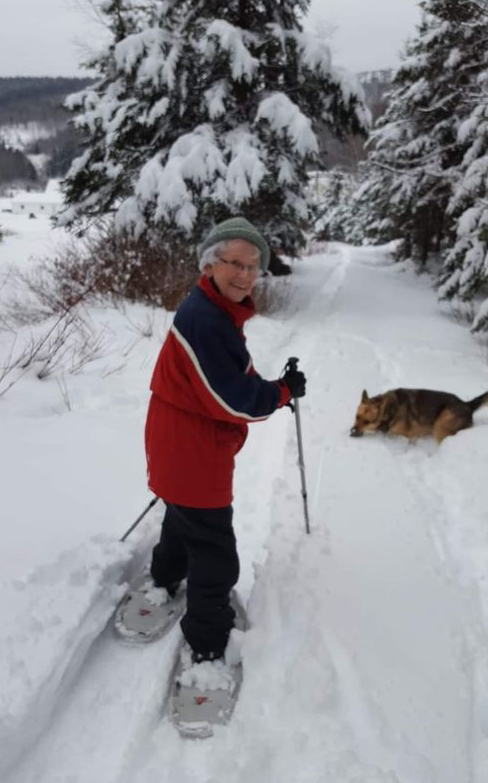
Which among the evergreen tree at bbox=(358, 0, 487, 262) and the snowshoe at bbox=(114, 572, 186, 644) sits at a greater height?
the evergreen tree at bbox=(358, 0, 487, 262)

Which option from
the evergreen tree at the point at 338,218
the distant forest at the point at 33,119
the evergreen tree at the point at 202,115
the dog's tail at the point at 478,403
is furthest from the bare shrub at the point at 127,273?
the distant forest at the point at 33,119

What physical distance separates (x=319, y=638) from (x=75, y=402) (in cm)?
333

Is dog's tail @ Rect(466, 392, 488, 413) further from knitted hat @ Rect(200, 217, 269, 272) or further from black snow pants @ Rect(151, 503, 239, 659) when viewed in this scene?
knitted hat @ Rect(200, 217, 269, 272)

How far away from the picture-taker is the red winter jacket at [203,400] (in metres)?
2.04

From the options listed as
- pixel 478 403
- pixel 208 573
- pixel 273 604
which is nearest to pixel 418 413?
pixel 478 403

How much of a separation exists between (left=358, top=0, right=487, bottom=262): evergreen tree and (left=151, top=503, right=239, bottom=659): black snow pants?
10296 mm

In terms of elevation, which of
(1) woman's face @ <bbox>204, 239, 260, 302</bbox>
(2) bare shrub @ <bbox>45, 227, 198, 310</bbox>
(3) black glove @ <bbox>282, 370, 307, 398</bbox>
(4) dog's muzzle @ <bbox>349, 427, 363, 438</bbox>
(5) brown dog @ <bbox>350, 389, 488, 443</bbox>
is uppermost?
(1) woman's face @ <bbox>204, 239, 260, 302</bbox>

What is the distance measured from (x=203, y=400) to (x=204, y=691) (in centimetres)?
142

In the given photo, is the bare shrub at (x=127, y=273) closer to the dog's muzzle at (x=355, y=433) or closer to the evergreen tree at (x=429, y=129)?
the dog's muzzle at (x=355, y=433)

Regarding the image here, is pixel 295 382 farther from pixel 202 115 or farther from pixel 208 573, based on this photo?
pixel 202 115

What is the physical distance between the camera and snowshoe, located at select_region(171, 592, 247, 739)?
2177mm

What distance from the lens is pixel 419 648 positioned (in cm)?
271

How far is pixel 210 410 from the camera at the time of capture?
6.89 feet

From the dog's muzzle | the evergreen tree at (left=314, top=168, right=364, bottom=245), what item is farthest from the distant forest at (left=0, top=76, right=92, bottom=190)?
the dog's muzzle
